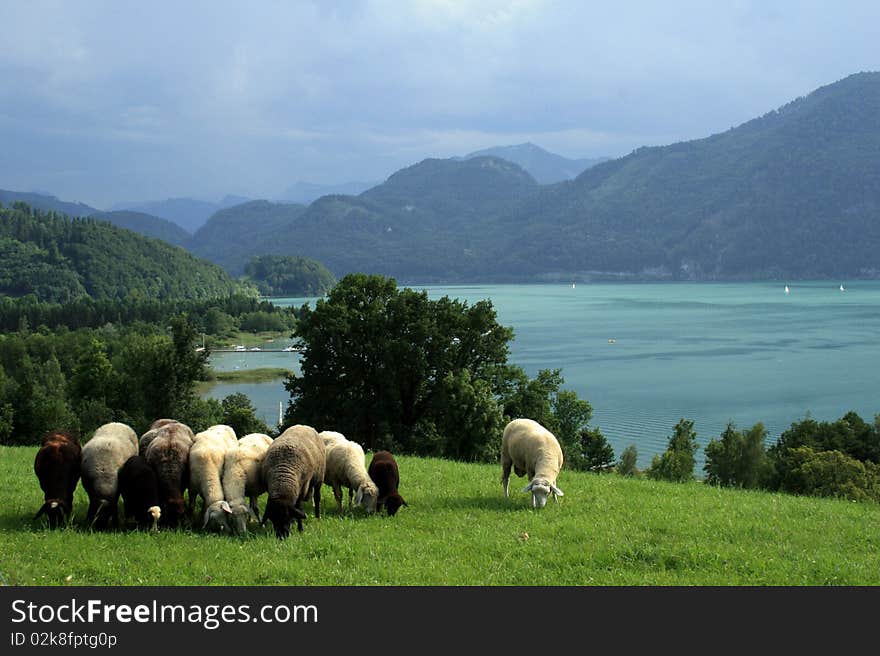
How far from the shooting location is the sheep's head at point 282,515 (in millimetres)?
10633

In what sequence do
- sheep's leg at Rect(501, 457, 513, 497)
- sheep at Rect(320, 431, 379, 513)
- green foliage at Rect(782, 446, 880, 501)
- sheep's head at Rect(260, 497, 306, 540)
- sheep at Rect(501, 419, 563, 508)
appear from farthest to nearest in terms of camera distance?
green foliage at Rect(782, 446, 880, 501)
sheep's leg at Rect(501, 457, 513, 497)
sheep at Rect(501, 419, 563, 508)
sheep at Rect(320, 431, 379, 513)
sheep's head at Rect(260, 497, 306, 540)

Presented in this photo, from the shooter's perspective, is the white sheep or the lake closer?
the white sheep

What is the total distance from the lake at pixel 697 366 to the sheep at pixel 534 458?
4042 cm

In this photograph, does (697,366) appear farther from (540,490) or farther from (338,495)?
(338,495)

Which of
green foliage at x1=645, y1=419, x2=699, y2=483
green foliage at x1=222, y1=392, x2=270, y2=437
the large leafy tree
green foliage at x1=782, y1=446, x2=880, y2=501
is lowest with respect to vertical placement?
green foliage at x1=222, y1=392, x2=270, y2=437

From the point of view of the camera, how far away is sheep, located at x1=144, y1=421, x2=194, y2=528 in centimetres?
1108

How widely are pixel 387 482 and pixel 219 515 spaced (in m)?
2.82

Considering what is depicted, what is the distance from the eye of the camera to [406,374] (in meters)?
33.5

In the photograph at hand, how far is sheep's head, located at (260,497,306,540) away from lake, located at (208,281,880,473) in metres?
44.5

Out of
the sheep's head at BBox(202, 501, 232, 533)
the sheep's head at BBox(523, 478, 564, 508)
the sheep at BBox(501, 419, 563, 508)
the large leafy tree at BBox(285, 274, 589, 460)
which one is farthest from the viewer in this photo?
the large leafy tree at BBox(285, 274, 589, 460)

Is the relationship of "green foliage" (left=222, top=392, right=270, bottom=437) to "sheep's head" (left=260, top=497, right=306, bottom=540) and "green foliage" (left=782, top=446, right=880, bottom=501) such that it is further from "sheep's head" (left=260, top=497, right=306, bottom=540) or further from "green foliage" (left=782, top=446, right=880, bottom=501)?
"sheep's head" (left=260, top=497, right=306, bottom=540)

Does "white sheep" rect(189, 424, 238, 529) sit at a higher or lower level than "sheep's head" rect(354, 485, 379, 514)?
higher

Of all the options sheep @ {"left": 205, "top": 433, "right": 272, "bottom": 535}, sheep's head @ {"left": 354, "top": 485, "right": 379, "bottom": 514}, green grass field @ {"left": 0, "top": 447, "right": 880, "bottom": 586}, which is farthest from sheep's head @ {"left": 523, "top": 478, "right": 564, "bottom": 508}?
sheep @ {"left": 205, "top": 433, "right": 272, "bottom": 535}
